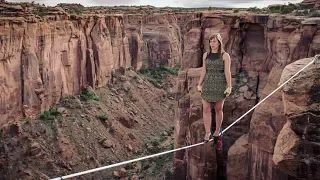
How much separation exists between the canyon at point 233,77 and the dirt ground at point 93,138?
135cm

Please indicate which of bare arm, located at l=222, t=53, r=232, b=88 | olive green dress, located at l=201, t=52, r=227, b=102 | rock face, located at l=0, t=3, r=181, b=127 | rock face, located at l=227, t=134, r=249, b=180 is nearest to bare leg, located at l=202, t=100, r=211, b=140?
olive green dress, located at l=201, t=52, r=227, b=102

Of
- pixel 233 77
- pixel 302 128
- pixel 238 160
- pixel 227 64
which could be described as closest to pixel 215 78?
pixel 227 64

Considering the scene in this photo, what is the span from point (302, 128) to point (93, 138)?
30.0 m

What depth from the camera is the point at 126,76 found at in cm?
5756

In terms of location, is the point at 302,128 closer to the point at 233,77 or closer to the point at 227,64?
A: the point at 227,64

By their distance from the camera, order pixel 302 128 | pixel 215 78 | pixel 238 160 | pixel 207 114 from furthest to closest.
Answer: pixel 238 160, pixel 207 114, pixel 302 128, pixel 215 78

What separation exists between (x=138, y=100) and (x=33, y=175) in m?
21.7

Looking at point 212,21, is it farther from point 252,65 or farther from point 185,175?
point 185,175

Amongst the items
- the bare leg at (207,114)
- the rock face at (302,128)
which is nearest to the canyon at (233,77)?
the rock face at (302,128)

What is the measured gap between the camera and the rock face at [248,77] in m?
23.6

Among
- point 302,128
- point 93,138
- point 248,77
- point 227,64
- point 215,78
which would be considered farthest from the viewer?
point 93,138

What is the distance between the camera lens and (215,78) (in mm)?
13141

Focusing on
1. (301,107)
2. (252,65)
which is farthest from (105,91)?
(301,107)

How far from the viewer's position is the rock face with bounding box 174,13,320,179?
23.6 meters
